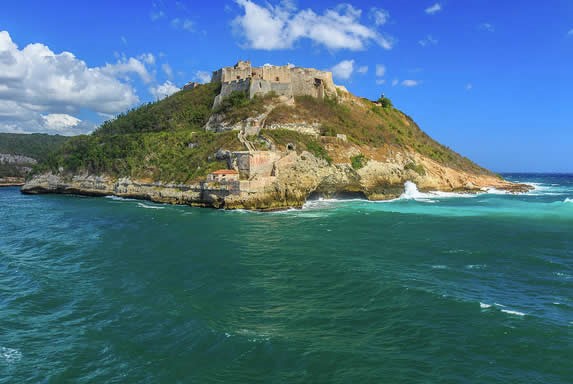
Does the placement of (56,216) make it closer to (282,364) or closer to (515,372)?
(282,364)

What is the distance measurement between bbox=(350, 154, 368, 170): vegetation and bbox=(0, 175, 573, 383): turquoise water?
92.4ft

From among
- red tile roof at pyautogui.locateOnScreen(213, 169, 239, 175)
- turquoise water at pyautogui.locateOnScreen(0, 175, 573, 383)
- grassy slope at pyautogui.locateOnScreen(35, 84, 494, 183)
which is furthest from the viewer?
grassy slope at pyautogui.locateOnScreen(35, 84, 494, 183)

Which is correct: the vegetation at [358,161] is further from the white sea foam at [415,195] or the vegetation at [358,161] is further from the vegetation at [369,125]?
the white sea foam at [415,195]

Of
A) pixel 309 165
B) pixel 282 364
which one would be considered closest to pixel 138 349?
pixel 282 364

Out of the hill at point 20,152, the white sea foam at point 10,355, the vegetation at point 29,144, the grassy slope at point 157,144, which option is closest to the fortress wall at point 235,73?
the grassy slope at point 157,144

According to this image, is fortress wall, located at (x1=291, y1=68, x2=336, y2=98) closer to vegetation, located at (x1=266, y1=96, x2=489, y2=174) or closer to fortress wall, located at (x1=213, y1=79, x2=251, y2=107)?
vegetation, located at (x1=266, y1=96, x2=489, y2=174)

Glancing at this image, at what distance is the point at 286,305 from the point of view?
18.4 meters

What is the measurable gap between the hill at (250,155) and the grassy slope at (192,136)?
0.24m

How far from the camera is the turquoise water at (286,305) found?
43.2ft

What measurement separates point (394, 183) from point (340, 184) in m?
12.7

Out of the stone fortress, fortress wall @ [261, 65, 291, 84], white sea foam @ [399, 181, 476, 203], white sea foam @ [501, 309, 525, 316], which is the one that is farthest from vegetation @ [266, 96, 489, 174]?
white sea foam @ [501, 309, 525, 316]

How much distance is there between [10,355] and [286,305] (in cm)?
1098

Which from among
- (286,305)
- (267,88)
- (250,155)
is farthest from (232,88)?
(286,305)

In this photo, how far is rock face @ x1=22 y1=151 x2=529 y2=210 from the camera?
52500mm
